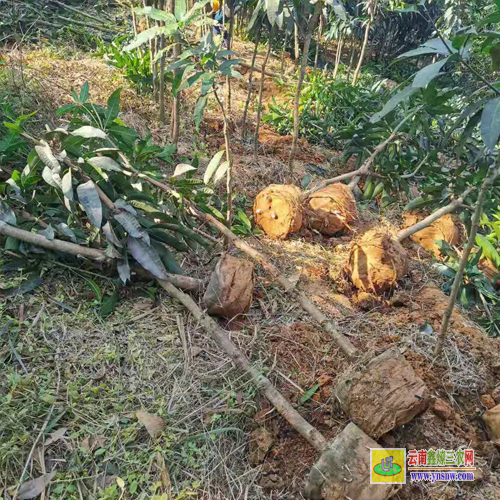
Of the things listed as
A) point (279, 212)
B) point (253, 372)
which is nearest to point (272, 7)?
point (279, 212)

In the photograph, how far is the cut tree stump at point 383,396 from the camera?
1355mm

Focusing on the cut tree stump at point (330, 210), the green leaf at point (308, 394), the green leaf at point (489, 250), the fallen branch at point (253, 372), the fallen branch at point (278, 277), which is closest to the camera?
the fallen branch at point (253, 372)

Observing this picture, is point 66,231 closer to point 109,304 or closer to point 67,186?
point 67,186

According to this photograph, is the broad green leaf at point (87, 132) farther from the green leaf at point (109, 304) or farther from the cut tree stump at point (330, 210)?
the cut tree stump at point (330, 210)

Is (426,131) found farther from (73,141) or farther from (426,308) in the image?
(73,141)

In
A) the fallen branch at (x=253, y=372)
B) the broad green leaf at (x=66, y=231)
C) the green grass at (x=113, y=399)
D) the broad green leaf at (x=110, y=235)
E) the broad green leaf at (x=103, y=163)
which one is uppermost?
the broad green leaf at (x=103, y=163)

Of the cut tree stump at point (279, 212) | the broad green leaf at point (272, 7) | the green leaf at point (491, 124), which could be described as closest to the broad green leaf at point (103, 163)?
the cut tree stump at point (279, 212)

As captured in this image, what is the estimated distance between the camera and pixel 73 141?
2004mm

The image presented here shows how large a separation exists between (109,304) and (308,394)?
0.87 metres

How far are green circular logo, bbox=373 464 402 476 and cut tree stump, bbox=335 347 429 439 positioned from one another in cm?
9

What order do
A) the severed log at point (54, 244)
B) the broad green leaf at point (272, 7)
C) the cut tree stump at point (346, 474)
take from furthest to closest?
1. the broad green leaf at point (272, 7)
2. the severed log at point (54, 244)
3. the cut tree stump at point (346, 474)

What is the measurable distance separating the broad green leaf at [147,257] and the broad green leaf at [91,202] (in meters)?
0.16

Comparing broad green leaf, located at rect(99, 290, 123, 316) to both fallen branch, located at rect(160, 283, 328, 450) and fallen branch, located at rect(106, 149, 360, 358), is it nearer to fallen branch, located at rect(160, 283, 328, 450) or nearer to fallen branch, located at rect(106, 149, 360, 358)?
fallen branch, located at rect(160, 283, 328, 450)

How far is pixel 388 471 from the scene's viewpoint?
131cm
